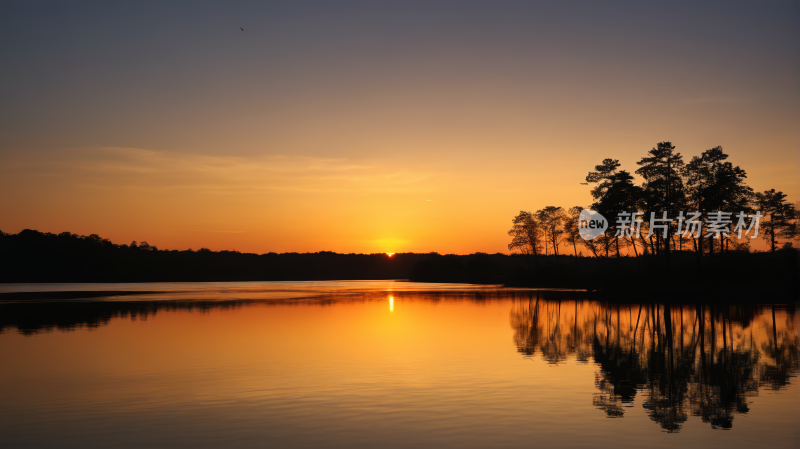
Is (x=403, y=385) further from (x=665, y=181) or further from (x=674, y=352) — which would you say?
(x=665, y=181)

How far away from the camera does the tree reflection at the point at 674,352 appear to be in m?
17.0

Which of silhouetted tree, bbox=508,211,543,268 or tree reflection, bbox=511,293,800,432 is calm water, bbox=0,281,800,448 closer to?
tree reflection, bbox=511,293,800,432

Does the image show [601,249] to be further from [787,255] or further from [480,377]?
[480,377]

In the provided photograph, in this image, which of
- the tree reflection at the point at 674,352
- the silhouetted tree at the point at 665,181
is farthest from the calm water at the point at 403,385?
the silhouetted tree at the point at 665,181

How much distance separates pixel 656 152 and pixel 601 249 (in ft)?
96.3

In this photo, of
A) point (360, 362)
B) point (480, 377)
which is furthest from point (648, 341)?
point (360, 362)

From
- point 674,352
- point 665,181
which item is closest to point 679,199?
point 665,181

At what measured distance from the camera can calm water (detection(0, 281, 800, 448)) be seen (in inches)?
537

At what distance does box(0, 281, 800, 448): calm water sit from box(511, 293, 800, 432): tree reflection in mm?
118

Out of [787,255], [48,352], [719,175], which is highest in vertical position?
[719,175]

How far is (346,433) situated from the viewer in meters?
13.6

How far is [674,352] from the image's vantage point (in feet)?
89.0

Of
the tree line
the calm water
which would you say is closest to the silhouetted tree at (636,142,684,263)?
the tree line

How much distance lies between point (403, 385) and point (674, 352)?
15258mm
